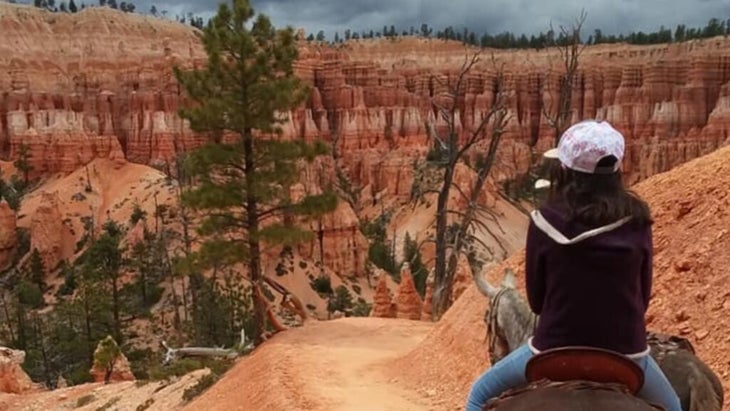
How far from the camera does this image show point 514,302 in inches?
209

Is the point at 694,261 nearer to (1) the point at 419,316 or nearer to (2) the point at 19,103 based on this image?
(1) the point at 419,316

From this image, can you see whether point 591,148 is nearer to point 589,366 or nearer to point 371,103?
point 589,366

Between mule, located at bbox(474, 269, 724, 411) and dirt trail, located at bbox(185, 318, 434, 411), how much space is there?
5452mm

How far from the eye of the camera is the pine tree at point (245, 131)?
1931 centimetres

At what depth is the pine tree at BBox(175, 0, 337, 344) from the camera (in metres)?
19.3

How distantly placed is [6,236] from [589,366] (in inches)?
2785

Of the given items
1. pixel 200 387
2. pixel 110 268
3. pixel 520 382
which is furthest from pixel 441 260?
pixel 110 268

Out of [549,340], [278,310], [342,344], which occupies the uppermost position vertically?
[549,340]

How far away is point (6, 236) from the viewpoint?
216ft

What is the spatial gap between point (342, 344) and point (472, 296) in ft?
13.8

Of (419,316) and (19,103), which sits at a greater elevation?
(19,103)

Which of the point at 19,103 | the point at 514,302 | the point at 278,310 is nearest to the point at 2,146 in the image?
the point at 19,103

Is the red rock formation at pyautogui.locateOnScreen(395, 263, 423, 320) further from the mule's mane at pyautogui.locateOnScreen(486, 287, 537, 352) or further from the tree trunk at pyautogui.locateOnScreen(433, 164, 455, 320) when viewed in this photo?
the mule's mane at pyautogui.locateOnScreen(486, 287, 537, 352)

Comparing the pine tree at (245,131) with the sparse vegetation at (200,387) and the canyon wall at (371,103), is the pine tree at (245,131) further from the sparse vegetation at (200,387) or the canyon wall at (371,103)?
the canyon wall at (371,103)
